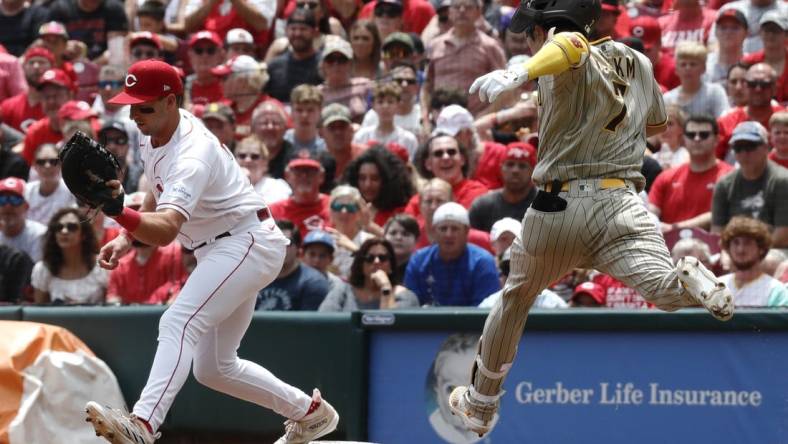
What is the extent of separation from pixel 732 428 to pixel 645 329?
0.66 metres

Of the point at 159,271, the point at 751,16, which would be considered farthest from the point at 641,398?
the point at 751,16

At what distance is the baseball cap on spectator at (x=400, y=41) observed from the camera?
448 inches

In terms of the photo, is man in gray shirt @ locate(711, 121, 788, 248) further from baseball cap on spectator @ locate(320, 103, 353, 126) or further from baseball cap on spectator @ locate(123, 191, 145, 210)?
baseball cap on spectator @ locate(123, 191, 145, 210)

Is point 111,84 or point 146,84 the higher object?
point 146,84

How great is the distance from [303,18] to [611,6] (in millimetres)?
2855

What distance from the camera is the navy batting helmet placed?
5281mm

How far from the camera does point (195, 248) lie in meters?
6.11

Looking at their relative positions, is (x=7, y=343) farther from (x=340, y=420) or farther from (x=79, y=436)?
(x=340, y=420)

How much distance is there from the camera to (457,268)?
8.55m

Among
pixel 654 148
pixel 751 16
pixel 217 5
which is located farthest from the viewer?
pixel 217 5

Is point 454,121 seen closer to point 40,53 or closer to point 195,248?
point 195,248

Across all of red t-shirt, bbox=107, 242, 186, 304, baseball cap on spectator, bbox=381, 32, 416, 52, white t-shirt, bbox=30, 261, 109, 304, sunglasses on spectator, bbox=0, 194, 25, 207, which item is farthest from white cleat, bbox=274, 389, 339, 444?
baseball cap on spectator, bbox=381, 32, 416, 52

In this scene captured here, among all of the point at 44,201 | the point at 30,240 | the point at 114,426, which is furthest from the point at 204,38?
the point at 114,426

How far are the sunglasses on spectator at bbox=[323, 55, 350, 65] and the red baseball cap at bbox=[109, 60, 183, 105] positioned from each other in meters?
5.59
